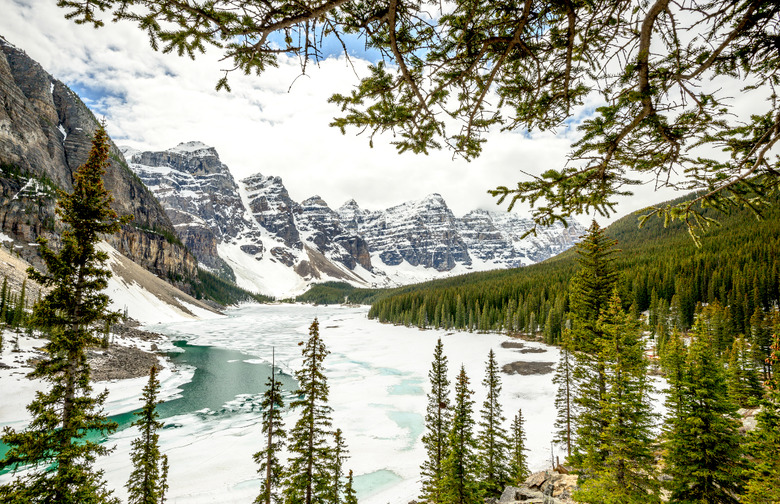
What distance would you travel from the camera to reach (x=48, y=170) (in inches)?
3386

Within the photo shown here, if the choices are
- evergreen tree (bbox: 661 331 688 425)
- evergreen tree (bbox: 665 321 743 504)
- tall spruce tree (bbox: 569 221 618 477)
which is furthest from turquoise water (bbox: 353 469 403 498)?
evergreen tree (bbox: 661 331 688 425)

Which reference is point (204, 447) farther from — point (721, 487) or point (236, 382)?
point (721, 487)

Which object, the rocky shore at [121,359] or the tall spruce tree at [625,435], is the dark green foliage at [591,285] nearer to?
the tall spruce tree at [625,435]

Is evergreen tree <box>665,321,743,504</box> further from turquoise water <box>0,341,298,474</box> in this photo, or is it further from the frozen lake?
turquoise water <box>0,341,298,474</box>

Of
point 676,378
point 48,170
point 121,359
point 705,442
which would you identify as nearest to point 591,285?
point 676,378

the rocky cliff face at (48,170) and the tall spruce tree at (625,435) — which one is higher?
the rocky cliff face at (48,170)

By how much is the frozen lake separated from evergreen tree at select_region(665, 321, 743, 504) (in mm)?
10258

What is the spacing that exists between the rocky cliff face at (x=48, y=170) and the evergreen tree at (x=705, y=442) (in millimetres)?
82681

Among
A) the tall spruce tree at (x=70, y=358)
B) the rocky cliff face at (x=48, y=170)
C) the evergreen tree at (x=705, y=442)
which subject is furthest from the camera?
the rocky cliff face at (x=48, y=170)

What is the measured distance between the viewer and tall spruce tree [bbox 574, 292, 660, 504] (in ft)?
26.8

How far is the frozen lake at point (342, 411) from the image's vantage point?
15172 mm

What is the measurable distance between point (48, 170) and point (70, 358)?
4638 inches

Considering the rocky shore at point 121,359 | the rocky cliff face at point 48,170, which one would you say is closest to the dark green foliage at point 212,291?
the rocky cliff face at point 48,170

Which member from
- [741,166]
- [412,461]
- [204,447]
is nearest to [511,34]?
[741,166]
